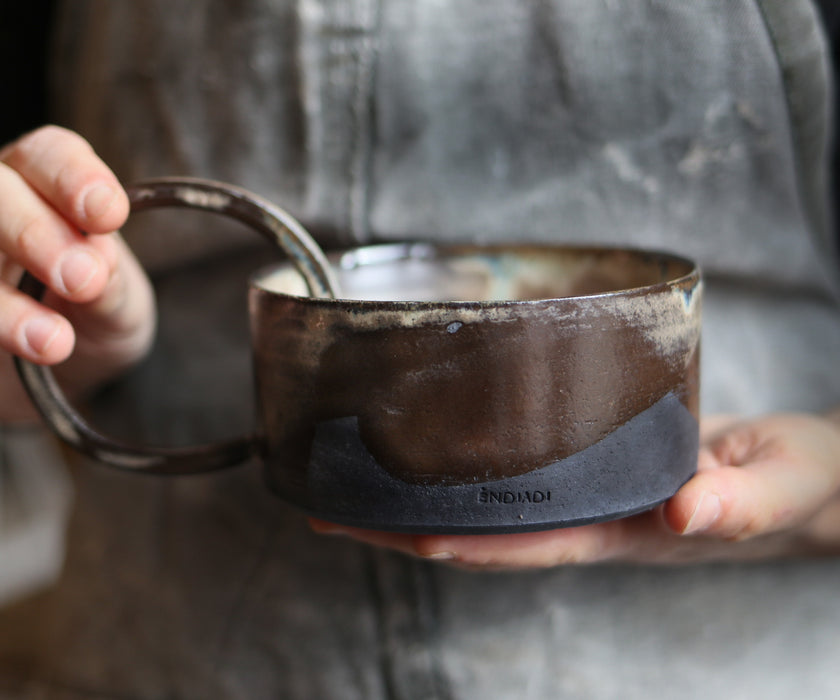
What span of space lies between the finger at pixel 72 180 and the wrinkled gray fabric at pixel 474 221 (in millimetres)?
163

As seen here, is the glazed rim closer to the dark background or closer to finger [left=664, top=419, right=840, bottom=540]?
finger [left=664, top=419, right=840, bottom=540]

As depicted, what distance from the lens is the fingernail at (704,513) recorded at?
13.0 inches

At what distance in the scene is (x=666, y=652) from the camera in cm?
51

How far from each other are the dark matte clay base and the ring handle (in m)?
0.07

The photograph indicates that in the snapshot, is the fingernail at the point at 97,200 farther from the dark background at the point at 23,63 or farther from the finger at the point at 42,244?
the dark background at the point at 23,63

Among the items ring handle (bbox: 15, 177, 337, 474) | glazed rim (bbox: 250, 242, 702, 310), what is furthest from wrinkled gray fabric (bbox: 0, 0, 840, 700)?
ring handle (bbox: 15, 177, 337, 474)

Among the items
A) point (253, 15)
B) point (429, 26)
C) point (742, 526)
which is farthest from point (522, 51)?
point (742, 526)

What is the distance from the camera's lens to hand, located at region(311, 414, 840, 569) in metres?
0.34

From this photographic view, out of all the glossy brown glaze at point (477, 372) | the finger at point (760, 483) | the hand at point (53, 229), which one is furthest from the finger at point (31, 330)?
the finger at point (760, 483)

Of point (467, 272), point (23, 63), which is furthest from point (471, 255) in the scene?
point (23, 63)

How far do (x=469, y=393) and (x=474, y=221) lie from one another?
0.25 m

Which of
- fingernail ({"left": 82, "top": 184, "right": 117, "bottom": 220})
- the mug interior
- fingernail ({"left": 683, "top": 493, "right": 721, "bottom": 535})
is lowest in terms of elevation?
fingernail ({"left": 683, "top": 493, "right": 721, "bottom": 535})

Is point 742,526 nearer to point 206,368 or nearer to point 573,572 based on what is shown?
point 573,572

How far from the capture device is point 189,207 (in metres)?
0.34
